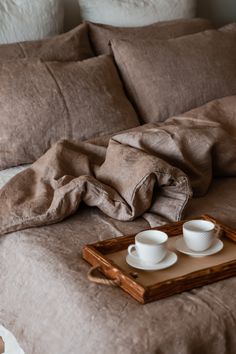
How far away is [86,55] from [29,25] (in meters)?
0.24

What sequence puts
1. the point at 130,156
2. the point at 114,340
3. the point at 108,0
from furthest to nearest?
the point at 108,0
the point at 130,156
the point at 114,340

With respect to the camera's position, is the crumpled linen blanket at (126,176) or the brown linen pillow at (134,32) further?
the brown linen pillow at (134,32)

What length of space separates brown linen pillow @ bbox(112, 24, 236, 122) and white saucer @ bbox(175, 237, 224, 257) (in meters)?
0.91

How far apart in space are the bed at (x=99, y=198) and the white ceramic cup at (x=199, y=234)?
0.36ft

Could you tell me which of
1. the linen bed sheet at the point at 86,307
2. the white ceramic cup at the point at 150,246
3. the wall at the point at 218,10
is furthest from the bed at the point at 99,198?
the wall at the point at 218,10

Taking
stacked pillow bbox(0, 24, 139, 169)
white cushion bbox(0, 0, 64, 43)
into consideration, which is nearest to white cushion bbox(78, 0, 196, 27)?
white cushion bbox(0, 0, 64, 43)

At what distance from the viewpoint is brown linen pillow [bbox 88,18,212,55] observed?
2.61 metres

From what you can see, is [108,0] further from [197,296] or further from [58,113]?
[197,296]

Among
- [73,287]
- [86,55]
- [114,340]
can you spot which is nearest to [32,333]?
[73,287]

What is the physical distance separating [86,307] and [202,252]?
1.06 feet

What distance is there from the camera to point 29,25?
2.51 m

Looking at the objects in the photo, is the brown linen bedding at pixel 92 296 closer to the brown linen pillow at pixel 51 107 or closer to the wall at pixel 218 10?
the brown linen pillow at pixel 51 107

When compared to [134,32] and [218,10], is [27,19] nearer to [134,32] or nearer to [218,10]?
[134,32]

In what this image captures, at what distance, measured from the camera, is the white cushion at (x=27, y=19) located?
2467 millimetres
